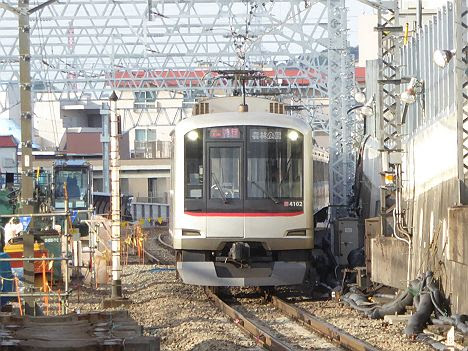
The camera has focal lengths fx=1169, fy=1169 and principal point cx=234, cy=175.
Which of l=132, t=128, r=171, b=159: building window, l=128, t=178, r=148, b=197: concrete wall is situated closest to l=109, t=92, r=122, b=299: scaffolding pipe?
l=132, t=128, r=171, b=159: building window

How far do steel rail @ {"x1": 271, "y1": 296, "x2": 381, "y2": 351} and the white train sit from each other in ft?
2.80

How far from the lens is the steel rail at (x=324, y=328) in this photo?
13.0 meters

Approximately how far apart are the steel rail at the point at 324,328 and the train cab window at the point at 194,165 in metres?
2.23

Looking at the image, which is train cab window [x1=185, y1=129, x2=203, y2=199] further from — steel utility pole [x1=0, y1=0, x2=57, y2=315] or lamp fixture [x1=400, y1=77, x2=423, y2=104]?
lamp fixture [x1=400, y1=77, x2=423, y2=104]

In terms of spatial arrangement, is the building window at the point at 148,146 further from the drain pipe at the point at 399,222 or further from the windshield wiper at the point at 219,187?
the windshield wiper at the point at 219,187

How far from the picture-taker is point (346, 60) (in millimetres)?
31766

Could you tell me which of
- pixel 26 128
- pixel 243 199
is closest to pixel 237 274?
pixel 243 199

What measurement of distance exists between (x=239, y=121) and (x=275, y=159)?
0.87m

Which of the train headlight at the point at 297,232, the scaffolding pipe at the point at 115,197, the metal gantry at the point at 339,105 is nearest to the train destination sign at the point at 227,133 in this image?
the scaffolding pipe at the point at 115,197

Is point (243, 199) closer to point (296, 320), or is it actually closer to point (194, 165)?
point (194, 165)

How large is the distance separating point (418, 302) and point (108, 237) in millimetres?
12200

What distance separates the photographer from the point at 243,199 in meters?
19.1

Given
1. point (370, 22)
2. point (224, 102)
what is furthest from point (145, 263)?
point (370, 22)

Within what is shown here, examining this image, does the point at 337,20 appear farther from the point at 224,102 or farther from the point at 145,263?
the point at 224,102
